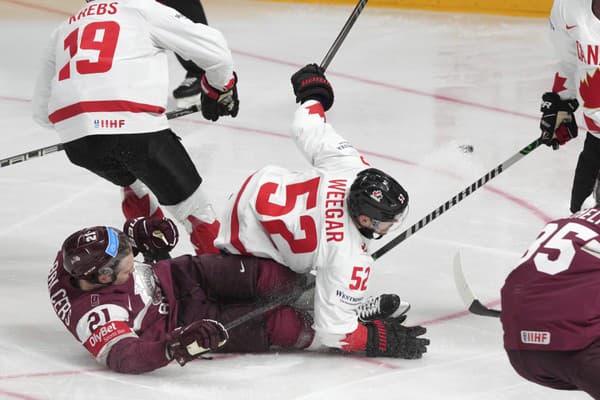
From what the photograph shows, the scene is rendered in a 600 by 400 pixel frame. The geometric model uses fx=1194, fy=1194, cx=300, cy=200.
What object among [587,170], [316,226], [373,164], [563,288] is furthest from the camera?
[373,164]

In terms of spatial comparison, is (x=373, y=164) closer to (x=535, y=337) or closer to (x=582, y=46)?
(x=582, y=46)

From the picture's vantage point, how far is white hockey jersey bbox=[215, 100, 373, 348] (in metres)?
3.33

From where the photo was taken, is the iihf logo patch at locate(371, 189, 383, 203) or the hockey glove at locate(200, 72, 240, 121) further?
the hockey glove at locate(200, 72, 240, 121)

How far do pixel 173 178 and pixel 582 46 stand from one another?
1370 millimetres

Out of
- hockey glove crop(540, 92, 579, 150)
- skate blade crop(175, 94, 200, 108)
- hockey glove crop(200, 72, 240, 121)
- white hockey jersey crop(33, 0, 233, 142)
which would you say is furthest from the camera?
skate blade crop(175, 94, 200, 108)

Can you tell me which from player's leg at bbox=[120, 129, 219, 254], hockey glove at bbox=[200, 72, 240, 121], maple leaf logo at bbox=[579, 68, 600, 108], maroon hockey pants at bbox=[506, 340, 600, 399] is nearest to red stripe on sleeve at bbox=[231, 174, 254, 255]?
player's leg at bbox=[120, 129, 219, 254]

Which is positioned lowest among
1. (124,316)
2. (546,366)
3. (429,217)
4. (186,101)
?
(186,101)

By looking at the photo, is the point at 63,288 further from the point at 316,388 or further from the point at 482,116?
the point at 482,116

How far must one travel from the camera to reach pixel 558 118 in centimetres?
412

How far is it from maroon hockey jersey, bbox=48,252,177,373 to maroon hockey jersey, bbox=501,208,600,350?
1031mm

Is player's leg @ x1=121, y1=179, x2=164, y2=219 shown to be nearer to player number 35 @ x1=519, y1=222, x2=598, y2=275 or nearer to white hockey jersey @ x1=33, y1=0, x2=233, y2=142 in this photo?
white hockey jersey @ x1=33, y1=0, x2=233, y2=142

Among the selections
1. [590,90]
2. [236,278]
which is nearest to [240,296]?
[236,278]

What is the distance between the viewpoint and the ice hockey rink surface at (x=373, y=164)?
11.0ft

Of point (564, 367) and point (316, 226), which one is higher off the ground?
point (564, 367)
